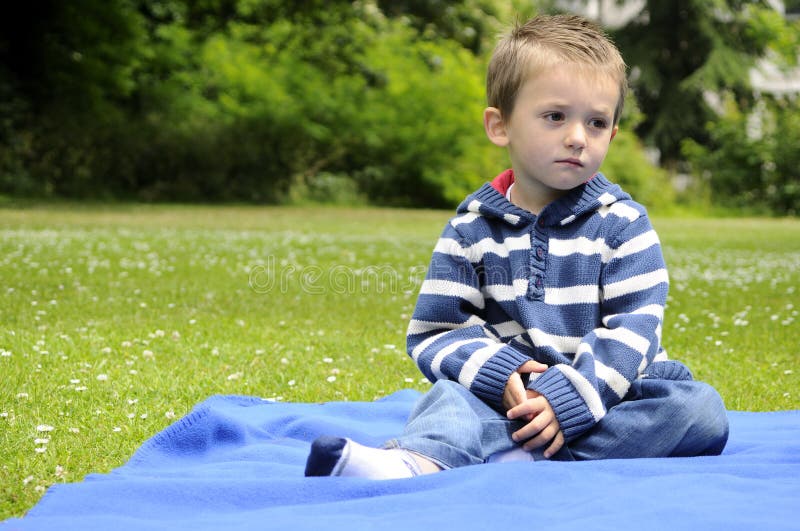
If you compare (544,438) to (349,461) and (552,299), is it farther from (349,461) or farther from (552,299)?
(349,461)

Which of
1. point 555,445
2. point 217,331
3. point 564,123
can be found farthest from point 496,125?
point 217,331

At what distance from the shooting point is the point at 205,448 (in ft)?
10.2

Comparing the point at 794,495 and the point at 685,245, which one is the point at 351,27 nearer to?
the point at 685,245

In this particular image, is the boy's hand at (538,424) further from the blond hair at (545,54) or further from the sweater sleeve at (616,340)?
the blond hair at (545,54)

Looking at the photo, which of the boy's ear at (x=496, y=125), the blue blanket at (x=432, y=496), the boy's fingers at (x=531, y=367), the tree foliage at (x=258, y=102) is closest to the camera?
the blue blanket at (x=432, y=496)

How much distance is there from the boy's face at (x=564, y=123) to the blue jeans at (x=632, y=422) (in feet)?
2.34

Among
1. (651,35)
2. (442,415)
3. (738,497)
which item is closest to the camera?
(738,497)

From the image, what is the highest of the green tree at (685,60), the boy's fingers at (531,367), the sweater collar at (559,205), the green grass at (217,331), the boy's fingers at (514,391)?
the green tree at (685,60)

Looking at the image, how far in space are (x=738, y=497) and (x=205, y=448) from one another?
1.69m

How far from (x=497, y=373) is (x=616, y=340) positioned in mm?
373

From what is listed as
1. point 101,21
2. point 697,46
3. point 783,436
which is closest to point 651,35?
point 697,46

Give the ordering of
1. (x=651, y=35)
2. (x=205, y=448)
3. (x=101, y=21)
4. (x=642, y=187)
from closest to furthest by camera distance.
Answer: (x=205, y=448), (x=101, y=21), (x=642, y=187), (x=651, y=35)

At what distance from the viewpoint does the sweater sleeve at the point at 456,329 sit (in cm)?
285

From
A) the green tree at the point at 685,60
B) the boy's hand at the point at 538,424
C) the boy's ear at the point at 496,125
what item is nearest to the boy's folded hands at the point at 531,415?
the boy's hand at the point at 538,424
